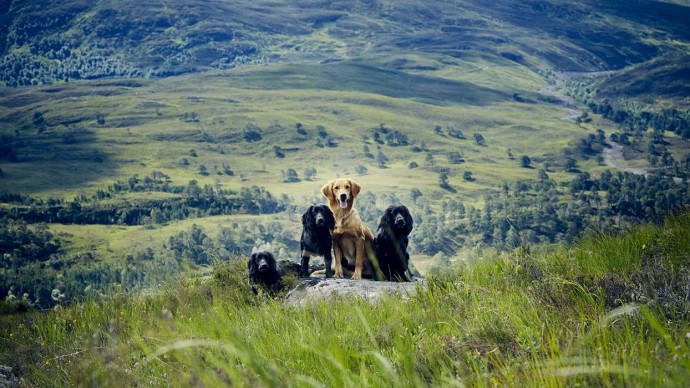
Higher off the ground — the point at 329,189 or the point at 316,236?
the point at 329,189

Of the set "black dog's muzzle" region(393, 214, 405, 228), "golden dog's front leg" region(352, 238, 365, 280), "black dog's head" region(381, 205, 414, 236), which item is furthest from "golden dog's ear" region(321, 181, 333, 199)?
"black dog's muzzle" region(393, 214, 405, 228)

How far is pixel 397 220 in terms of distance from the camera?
13070 millimetres

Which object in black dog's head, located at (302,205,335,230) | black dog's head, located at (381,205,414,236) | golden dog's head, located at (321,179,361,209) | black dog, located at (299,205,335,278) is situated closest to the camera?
black dog's head, located at (381,205,414,236)

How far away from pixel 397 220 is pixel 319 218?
5.13 feet

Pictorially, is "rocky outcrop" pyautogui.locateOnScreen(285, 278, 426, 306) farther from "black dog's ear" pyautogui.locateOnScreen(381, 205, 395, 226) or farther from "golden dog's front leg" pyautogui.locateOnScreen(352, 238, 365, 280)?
"black dog's ear" pyautogui.locateOnScreen(381, 205, 395, 226)

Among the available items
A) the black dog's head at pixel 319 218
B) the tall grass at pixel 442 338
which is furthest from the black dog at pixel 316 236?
the tall grass at pixel 442 338

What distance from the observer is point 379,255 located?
45.3 ft

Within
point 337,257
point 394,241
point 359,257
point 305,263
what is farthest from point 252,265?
point 394,241

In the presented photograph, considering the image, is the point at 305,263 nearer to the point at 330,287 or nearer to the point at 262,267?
the point at 262,267

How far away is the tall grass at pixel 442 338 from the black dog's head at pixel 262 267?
271 cm

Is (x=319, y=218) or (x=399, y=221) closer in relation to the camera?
(x=399, y=221)

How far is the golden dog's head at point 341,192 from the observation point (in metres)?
13.6

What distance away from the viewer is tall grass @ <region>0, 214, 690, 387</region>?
12.3 ft

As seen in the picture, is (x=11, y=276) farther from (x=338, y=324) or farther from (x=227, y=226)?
(x=338, y=324)
